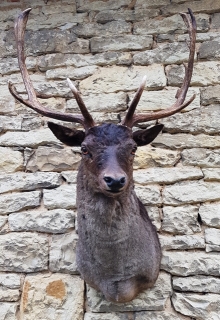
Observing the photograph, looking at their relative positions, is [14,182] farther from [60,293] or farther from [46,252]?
[60,293]

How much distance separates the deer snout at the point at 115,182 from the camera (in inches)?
89.9

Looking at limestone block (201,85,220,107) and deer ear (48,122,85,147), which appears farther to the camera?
limestone block (201,85,220,107)

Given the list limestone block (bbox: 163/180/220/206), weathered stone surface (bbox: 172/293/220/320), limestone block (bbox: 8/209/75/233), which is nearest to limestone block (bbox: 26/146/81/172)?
limestone block (bbox: 8/209/75/233)

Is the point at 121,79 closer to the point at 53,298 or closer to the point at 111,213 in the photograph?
the point at 111,213

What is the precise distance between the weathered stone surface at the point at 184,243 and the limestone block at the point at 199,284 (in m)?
0.20

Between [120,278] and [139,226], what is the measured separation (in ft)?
1.03

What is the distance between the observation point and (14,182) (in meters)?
3.35

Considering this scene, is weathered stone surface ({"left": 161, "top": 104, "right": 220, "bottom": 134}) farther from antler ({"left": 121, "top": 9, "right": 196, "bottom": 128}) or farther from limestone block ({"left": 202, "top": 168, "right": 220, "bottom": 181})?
antler ({"left": 121, "top": 9, "right": 196, "bottom": 128})

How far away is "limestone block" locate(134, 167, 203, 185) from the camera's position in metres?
3.25

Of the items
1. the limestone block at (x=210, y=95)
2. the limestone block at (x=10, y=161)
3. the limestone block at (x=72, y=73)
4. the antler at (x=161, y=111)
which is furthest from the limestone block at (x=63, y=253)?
the limestone block at (x=210, y=95)

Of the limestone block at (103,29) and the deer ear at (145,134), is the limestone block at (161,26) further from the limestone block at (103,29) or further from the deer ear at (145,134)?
the deer ear at (145,134)

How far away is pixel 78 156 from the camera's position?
3.41 metres

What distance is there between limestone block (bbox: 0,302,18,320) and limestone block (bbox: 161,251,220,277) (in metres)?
0.98

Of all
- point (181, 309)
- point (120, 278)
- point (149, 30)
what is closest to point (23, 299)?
point (120, 278)
